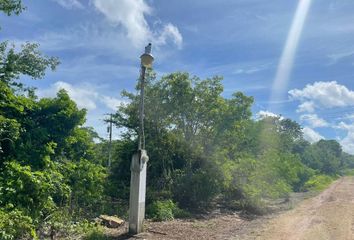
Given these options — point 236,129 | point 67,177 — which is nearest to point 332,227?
point 236,129

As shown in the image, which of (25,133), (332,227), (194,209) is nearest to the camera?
(332,227)

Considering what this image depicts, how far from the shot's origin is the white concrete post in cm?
852

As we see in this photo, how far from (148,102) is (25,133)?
5.12 meters

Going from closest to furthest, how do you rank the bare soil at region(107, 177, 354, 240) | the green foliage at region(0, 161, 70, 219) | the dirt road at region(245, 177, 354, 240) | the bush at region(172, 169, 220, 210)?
the green foliage at region(0, 161, 70, 219) → the bare soil at region(107, 177, 354, 240) → the dirt road at region(245, 177, 354, 240) → the bush at region(172, 169, 220, 210)

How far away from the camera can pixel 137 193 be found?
8.51m

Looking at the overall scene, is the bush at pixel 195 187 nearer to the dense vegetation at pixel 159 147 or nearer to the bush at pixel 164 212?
the dense vegetation at pixel 159 147

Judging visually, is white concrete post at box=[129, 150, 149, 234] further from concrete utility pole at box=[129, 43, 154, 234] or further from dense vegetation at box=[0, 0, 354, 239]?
dense vegetation at box=[0, 0, 354, 239]

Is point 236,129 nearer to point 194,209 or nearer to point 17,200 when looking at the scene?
point 194,209

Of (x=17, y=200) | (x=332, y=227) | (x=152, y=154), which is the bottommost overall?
(x=332, y=227)

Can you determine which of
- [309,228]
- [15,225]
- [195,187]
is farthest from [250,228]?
[15,225]

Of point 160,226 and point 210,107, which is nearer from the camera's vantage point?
point 160,226

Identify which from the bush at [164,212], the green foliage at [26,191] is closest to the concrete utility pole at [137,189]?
the green foliage at [26,191]

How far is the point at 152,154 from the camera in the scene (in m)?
15.2

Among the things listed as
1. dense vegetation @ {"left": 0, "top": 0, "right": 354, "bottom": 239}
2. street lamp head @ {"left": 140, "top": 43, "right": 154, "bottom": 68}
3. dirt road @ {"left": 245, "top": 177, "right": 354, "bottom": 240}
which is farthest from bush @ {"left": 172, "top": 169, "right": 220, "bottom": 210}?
street lamp head @ {"left": 140, "top": 43, "right": 154, "bottom": 68}
